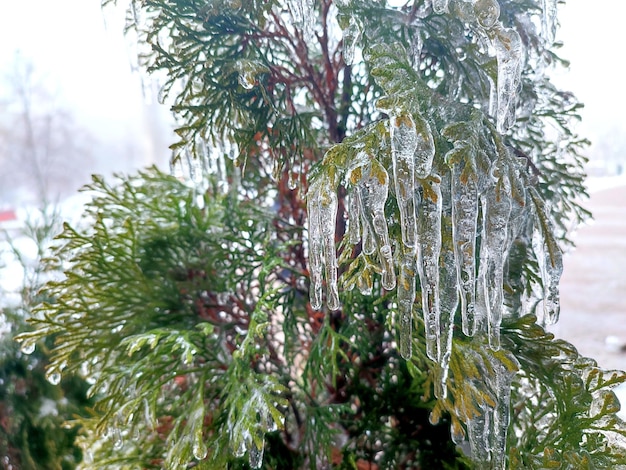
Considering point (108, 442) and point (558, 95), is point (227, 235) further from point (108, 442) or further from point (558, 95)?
point (558, 95)

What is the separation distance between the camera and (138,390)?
622mm

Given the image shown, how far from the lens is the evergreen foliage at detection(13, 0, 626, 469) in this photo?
1.51ft

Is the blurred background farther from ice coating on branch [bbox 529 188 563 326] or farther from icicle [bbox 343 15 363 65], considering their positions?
ice coating on branch [bbox 529 188 563 326]

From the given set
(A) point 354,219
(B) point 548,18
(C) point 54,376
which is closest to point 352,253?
(A) point 354,219

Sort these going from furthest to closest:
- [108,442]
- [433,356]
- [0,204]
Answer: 1. [0,204]
2. [108,442]
3. [433,356]

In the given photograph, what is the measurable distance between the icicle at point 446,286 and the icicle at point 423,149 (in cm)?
4

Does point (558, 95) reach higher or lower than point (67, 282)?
higher

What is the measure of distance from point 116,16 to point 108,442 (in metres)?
0.59

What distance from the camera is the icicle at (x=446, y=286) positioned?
0.47 m

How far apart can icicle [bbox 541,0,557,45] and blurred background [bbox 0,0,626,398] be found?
34 cm

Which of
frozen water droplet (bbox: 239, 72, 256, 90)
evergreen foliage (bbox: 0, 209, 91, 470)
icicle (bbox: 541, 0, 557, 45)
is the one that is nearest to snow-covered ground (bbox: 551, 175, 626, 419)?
icicle (bbox: 541, 0, 557, 45)

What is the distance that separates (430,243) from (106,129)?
154 centimetres

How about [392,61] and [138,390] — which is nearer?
[392,61]

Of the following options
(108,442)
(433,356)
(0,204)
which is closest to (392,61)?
(433,356)
